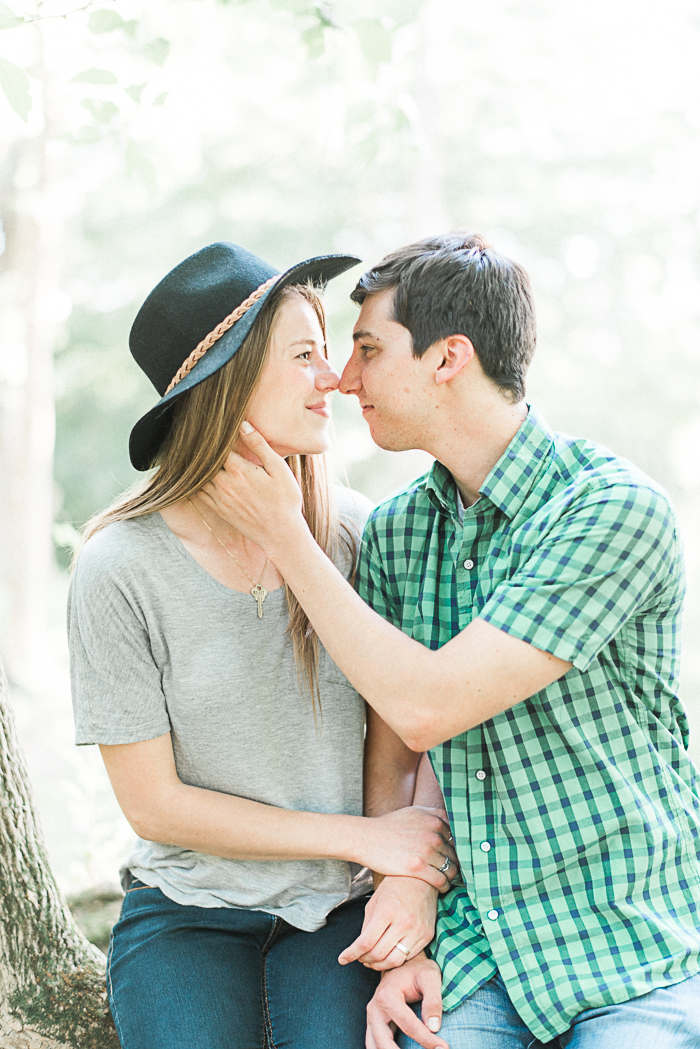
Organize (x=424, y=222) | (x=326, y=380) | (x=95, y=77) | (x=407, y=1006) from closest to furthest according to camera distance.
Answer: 1. (x=407, y=1006)
2. (x=326, y=380)
3. (x=95, y=77)
4. (x=424, y=222)

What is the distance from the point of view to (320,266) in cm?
182

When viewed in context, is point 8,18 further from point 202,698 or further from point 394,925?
point 394,925

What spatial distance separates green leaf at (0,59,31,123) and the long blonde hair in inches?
23.3

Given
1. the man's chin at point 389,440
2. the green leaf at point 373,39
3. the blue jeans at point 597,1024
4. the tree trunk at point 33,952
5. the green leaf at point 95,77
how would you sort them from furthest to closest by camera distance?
1. the green leaf at point 373,39
2. the green leaf at point 95,77
3. the man's chin at point 389,440
4. the tree trunk at point 33,952
5. the blue jeans at point 597,1024

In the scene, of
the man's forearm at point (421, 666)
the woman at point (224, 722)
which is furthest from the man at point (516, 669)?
the woman at point (224, 722)

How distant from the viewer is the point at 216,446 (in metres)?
1.78

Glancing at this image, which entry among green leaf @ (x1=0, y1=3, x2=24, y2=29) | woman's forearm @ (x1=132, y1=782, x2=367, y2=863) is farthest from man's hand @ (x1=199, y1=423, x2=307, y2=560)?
green leaf @ (x1=0, y1=3, x2=24, y2=29)

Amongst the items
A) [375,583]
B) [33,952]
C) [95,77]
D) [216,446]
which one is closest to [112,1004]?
[33,952]

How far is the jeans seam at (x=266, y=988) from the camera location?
5.51 ft

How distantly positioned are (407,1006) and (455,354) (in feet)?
3.89

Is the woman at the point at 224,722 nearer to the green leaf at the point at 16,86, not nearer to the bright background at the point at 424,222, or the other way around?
the green leaf at the point at 16,86

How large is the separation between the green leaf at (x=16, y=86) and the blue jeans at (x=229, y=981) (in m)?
1.54

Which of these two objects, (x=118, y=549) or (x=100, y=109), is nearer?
(x=118, y=549)

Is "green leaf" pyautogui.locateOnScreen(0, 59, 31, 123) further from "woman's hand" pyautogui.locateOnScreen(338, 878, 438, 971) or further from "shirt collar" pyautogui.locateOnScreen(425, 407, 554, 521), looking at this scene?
"woman's hand" pyautogui.locateOnScreen(338, 878, 438, 971)
